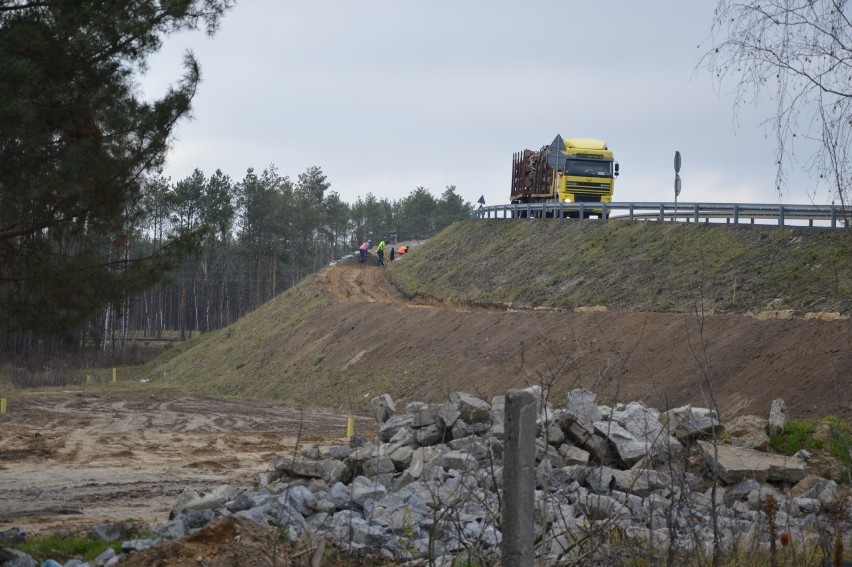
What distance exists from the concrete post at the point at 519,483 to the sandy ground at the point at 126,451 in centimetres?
681

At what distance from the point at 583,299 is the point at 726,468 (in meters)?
22.6

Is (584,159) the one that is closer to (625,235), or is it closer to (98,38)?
(625,235)

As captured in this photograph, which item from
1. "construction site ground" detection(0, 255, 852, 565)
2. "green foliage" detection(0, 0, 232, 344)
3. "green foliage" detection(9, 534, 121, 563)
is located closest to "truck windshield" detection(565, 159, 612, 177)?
"construction site ground" detection(0, 255, 852, 565)

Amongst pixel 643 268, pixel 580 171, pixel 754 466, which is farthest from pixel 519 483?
pixel 580 171

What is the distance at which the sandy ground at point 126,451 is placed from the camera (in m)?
15.7

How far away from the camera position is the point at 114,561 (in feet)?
28.2

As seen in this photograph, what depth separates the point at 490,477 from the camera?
997 cm

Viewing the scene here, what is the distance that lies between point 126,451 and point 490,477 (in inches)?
615

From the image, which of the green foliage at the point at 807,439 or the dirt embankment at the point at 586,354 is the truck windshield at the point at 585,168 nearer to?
the dirt embankment at the point at 586,354

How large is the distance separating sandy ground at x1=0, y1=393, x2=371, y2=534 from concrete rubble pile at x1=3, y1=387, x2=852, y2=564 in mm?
1523

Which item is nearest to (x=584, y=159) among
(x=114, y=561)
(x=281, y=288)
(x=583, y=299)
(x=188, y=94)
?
(x=583, y=299)

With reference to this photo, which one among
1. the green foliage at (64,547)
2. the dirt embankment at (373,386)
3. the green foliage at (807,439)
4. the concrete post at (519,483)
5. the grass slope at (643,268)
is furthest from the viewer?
the grass slope at (643,268)

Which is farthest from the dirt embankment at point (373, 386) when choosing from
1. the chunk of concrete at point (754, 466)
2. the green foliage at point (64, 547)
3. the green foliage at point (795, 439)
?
the green foliage at point (64, 547)

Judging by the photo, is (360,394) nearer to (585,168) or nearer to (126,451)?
(126,451)
